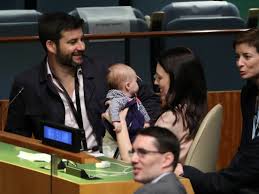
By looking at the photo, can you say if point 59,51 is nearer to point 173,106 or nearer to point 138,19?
point 173,106

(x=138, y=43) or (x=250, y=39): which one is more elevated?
(x=250, y=39)

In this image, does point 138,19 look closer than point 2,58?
No

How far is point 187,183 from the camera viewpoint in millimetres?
3668

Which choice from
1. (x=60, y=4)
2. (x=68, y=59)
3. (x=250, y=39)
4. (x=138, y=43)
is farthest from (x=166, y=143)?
(x=60, y=4)

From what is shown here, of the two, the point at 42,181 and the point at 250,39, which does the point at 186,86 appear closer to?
the point at 250,39

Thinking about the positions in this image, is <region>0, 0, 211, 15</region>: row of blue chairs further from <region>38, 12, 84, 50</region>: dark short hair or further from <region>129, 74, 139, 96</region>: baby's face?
<region>129, 74, 139, 96</region>: baby's face

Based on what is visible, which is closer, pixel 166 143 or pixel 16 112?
pixel 166 143

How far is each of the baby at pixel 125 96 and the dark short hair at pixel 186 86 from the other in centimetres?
33

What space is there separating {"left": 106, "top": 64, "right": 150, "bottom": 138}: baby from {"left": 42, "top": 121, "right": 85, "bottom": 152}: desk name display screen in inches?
28.2

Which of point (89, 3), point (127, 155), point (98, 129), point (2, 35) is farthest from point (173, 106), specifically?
point (89, 3)

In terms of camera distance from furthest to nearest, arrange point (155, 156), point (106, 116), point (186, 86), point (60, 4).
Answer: point (60, 4), point (106, 116), point (186, 86), point (155, 156)

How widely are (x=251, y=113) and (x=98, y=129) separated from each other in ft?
2.62

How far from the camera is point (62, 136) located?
12.5 feet

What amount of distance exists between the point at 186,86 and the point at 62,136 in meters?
0.74
